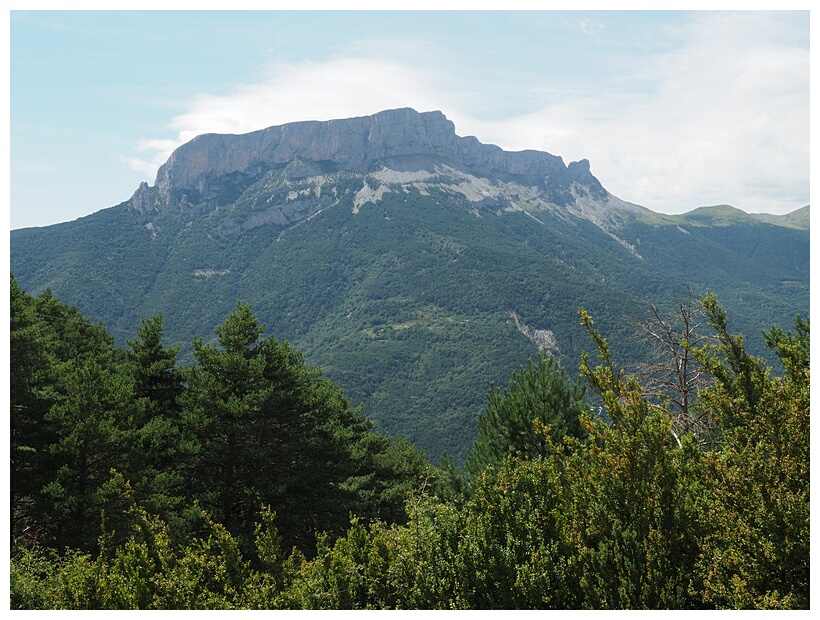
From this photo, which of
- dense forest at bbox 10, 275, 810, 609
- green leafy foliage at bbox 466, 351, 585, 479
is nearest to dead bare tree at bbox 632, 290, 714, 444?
dense forest at bbox 10, 275, 810, 609

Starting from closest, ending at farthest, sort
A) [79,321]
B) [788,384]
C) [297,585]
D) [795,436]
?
[795,436]
[788,384]
[297,585]
[79,321]

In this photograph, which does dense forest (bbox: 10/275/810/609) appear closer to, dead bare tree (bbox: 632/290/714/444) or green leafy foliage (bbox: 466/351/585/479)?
dead bare tree (bbox: 632/290/714/444)

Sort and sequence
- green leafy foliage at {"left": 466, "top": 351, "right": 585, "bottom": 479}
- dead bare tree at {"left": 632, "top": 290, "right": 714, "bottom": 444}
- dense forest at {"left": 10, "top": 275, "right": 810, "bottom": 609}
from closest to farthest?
1. dense forest at {"left": 10, "top": 275, "right": 810, "bottom": 609}
2. dead bare tree at {"left": 632, "top": 290, "right": 714, "bottom": 444}
3. green leafy foliage at {"left": 466, "top": 351, "right": 585, "bottom": 479}

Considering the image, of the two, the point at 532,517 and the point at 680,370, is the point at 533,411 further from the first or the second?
the point at 532,517

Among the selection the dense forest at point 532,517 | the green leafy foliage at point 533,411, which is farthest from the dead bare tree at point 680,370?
the green leafy foliage at point 533,411

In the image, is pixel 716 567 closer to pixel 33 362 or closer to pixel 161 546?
pixel 161 546

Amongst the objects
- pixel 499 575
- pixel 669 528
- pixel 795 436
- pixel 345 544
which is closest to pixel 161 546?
pixel 345 544

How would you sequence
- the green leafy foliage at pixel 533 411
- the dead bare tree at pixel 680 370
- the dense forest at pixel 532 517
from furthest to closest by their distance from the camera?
the green leafy foliage at pixel 533 411 → the dead bare tree at pixel 680 370 → the dense forest at pixel 532 517

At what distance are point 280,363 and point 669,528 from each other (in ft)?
47.9

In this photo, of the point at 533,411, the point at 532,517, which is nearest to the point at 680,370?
the point at 533,411

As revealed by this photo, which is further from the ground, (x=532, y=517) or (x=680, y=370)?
(x=680, y=370)

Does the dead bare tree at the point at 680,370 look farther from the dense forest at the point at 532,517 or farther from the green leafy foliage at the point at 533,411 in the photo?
the green leafy foliage at the point at 533,411

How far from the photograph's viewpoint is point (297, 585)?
845 centimetres

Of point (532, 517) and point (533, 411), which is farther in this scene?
point (533, 411)
